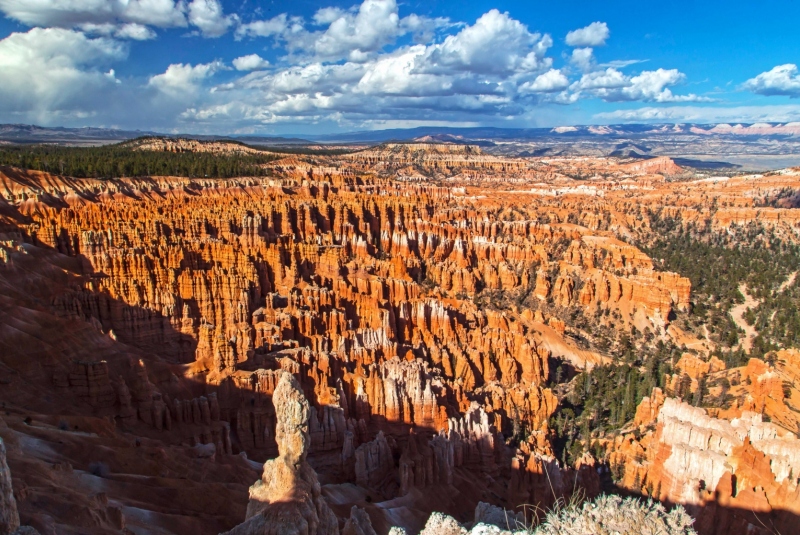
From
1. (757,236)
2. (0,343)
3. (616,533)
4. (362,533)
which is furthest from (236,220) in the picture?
(757,236)

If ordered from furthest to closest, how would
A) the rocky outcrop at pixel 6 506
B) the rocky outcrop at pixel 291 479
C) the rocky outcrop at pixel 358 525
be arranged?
the rocky outcrop at pixel 358 525 → the rocky outcrop at pixel 291 479 → the rocky outcrop at pixel 6 506

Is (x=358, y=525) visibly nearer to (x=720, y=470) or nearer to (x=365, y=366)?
(x=720, y=470)

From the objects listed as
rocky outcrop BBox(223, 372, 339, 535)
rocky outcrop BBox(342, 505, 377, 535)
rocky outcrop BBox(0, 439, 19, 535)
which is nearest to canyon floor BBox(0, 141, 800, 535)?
rocky outcrop BBox(223, 372, 339, 535)

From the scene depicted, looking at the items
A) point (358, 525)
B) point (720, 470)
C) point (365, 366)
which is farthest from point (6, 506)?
point (365, 366)

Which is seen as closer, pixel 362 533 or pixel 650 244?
pixel 362 533

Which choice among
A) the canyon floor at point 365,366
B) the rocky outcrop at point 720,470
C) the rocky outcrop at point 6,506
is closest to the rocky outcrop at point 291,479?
the canyon floor at point 365,366

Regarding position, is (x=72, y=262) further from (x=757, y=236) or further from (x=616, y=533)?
(x=757, y=236)

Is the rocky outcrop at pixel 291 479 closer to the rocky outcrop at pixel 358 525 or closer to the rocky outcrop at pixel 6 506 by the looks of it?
the rocky outcrop at pixel 358 525
